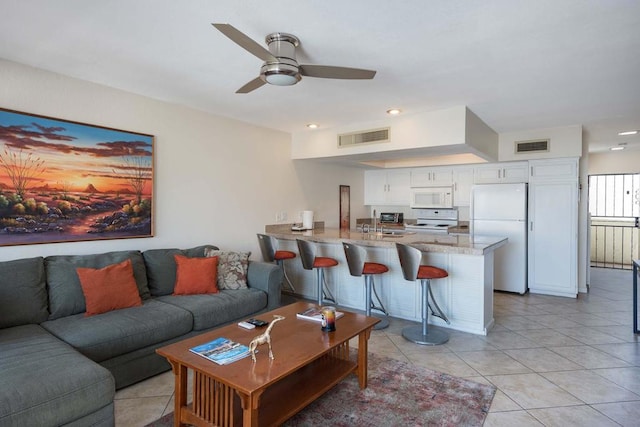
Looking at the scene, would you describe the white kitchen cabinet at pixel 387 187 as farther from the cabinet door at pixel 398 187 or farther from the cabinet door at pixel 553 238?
the cabinet door at pixel 553 238

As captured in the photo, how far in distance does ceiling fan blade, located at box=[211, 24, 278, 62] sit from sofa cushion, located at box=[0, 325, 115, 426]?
1.88 meters

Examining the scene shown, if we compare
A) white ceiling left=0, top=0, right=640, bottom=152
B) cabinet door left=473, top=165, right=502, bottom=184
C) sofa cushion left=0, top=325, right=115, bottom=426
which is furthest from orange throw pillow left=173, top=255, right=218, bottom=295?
cabinet door left=473, top=165, right=502, bottom=184

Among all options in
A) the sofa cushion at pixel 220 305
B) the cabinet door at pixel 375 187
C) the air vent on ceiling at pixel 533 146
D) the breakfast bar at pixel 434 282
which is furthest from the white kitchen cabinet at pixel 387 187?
the sofa cushion at pixel 220 305

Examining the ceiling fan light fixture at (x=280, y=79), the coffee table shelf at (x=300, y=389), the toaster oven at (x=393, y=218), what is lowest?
the coffee table shelf at (x=300, y=389)

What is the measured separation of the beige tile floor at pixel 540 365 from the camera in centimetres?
223

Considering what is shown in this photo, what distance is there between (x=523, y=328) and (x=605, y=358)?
78 cm

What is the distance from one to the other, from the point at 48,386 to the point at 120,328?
2.53 feet

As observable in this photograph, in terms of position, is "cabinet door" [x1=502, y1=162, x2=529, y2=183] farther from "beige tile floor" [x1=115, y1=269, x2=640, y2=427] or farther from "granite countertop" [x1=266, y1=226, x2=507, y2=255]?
"beige tile floor" [x1=115, y1=269, x2=640, y2=427]

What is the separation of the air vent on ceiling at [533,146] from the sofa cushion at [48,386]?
17.9 ft

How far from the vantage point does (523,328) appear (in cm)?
375

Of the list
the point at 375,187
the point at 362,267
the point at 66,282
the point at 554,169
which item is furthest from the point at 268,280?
the point at 554,169

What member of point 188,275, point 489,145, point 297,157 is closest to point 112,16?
point 188,275

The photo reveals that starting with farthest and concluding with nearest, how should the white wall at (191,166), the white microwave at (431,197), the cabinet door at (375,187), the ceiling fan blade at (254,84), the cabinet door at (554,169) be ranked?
the cabinet door at (375,187) → the white microwave at (431,197) → the cabinet door at (554,169) → the white wall at (191,166) → the ceiling fan blade at (254,84)

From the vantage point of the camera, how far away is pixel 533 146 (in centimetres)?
500
